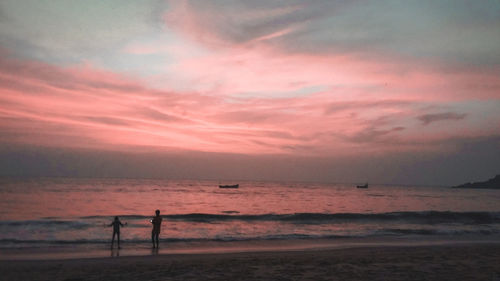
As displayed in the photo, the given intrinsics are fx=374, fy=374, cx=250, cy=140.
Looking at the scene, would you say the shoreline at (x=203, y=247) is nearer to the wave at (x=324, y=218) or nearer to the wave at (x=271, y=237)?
the wave at (x=271, y=237)

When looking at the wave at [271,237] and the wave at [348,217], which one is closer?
the wave at [271,237]

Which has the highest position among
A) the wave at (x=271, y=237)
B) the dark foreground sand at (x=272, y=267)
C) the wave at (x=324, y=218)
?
the dark foreground sand at (x=272, y=267)

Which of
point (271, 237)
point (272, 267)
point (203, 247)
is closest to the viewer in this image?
point (272, 267)

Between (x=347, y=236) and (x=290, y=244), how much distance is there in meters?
5.70

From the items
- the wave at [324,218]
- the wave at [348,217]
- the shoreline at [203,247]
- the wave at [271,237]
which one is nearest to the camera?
the shoreline at [203,247]

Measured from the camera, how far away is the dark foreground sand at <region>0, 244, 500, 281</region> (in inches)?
428

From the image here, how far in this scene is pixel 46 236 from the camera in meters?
21.8

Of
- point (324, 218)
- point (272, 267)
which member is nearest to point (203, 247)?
point (272, 267)

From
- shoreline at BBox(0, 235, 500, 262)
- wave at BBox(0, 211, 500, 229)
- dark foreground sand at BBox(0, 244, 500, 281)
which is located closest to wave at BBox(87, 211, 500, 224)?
wave at BBox(0, 211, 500, 229)

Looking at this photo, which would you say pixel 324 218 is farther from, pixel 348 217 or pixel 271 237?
pixel 271 237

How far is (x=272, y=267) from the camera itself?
12281 millimetres

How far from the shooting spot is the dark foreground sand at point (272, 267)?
10.9 meters

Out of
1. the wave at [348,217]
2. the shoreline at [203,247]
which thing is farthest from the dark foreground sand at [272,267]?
the wave at [348,217]

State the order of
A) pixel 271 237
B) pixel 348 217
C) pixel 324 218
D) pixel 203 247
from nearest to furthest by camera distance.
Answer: pixel 203 247, pixel 271 237, pixel 324 218, pixel 348 217
